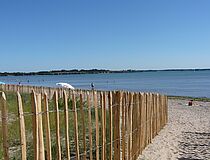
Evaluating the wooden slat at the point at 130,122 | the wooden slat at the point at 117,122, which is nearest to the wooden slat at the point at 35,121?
the wooden slat at the point at 117,122

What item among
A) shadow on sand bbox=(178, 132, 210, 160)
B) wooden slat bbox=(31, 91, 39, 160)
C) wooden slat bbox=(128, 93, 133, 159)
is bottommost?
shadow on sand bbox=(178, 132, 210, 160)

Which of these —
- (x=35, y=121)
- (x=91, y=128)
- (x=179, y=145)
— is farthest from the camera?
(x=179, y=145)

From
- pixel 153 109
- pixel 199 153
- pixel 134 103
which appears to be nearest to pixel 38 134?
pixel 134 103

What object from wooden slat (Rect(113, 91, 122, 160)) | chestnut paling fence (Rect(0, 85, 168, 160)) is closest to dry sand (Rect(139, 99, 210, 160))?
chestnut paling fence (Rect(0, 85, 168, 160))

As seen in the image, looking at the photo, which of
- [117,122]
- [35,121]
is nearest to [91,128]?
[117,122]

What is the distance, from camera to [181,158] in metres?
9.23

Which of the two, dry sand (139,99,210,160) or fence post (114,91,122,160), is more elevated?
fence post (114,91,122,160)

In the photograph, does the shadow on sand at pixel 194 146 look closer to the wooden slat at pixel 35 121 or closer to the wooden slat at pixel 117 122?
the wooden slat at pixel 117 122

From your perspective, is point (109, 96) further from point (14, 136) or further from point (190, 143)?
point (190, 143)

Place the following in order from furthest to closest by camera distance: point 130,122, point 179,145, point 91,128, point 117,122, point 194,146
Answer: point 179,145 < point 194,146 < point 130,122 < point 117,122 < point 91,128

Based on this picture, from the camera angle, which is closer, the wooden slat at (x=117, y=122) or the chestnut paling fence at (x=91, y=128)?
the chestnut paling fence at (x=91, y=128)

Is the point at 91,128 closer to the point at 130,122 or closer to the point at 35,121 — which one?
the point at 130,122

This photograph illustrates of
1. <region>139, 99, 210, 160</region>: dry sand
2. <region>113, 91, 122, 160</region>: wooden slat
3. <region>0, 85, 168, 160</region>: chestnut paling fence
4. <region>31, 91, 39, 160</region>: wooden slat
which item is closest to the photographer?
<region>31, 91, 39, 160</region>: wooden slat

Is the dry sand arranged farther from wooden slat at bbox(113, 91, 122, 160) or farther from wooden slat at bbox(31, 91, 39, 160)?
wooden slat at bbox(31, 91, 39, 160)
